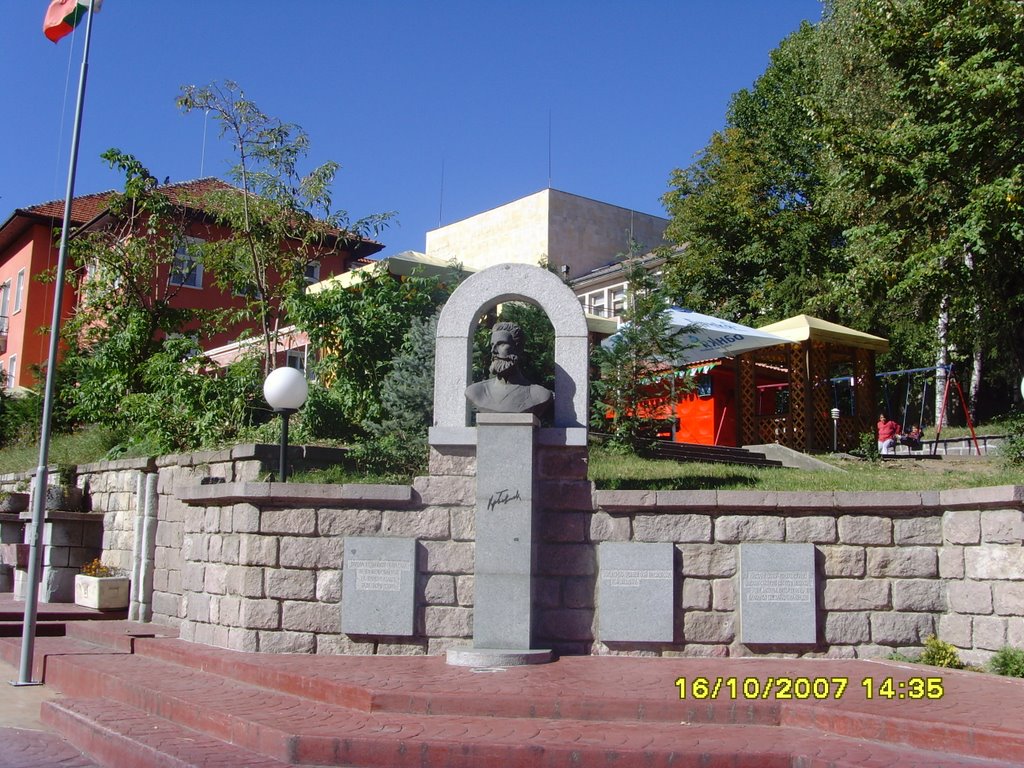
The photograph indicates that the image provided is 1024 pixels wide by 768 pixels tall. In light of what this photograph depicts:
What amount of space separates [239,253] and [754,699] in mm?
12884

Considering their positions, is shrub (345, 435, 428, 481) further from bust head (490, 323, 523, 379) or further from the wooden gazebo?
the wooden gazebo

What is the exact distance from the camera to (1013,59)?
13.3 metres

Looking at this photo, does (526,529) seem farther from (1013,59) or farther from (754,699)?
(1013,59)

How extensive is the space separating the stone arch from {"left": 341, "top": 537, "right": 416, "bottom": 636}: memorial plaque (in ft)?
4.00

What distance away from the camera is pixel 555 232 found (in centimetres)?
3978

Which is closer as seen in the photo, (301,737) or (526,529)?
(301,737)

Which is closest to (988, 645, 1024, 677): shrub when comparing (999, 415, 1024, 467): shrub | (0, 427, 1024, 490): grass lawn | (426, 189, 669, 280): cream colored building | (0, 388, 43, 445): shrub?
(0, 427, 1024, 490): grass lawn

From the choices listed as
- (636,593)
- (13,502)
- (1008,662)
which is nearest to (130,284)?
(13,502)

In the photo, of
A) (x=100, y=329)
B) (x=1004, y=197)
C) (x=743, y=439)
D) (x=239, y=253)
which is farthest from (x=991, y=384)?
(x=100, y=329)

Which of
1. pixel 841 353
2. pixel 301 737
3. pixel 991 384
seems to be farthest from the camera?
pixel 991 384

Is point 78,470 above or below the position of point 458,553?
above

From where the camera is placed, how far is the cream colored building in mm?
39781
